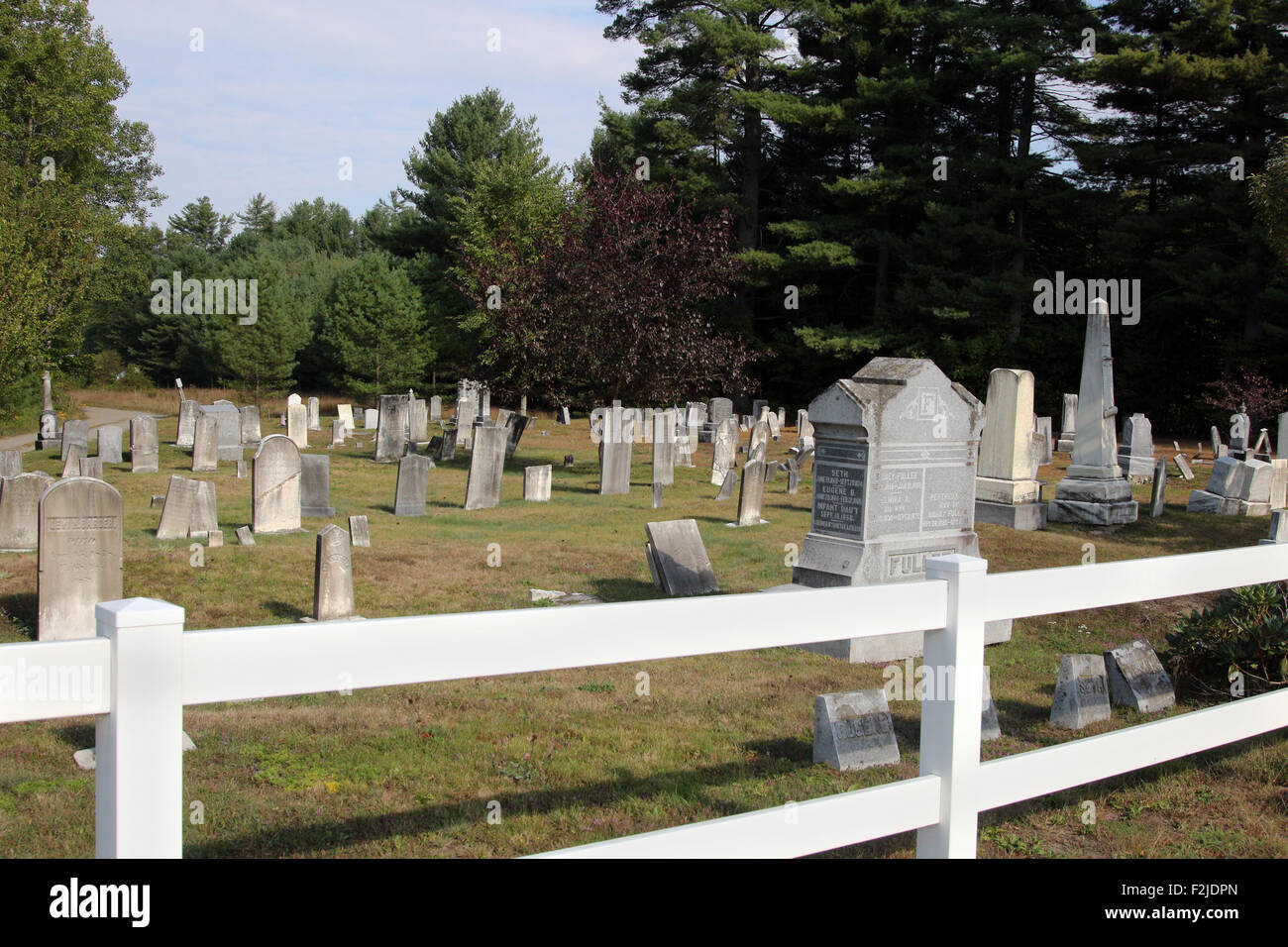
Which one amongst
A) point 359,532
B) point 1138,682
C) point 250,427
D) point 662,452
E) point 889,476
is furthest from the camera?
point 250,427

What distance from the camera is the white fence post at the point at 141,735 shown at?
2.04 metres

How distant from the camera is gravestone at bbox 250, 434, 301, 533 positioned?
43.7 ft

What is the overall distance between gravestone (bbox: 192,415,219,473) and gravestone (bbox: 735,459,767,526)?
36.6 ft

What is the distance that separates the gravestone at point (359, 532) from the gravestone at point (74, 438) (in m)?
9.62

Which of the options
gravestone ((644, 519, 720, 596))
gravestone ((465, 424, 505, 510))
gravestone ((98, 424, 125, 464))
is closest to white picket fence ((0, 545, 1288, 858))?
Result: gravestone ((644, 519, 720, 596))

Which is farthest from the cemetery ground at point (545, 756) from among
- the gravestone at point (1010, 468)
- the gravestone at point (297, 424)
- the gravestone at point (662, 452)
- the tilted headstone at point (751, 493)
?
the gravestone at point (297, 424)

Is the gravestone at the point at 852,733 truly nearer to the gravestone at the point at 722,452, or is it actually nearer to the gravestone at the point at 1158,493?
the gravestone at the point at 1158,493

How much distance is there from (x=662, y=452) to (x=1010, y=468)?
5.98 m

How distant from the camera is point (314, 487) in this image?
49.5 feet

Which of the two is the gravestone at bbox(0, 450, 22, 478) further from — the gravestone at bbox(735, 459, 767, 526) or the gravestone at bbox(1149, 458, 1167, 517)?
the gravestone at bbox(1149, 458, 1167, 517)

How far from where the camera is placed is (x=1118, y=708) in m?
6.58

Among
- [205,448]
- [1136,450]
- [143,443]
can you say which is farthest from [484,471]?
[1136,450]

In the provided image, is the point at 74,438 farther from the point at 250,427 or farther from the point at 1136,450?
the point at 1136,450
